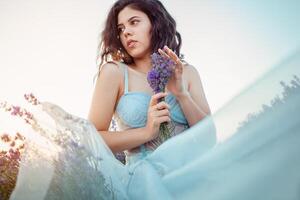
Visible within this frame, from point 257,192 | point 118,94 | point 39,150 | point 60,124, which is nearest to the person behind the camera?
point 257,192

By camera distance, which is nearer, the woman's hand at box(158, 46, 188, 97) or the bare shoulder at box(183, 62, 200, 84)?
the woman's hand at box(158, 46, 188, 97)

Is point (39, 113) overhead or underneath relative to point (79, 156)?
overhead

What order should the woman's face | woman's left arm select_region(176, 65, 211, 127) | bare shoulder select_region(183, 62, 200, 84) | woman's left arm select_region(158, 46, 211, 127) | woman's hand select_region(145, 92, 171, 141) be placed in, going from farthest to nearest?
1. bare shoulder select_region(183, 62, 200, 84)
2. the woman's face
3. woman's left arm select_region(176, 65, 211, 127)
4. woman's left arm select_region(158, 46, 211, 127)
5. woman's hand select_region(145, 92, 171, 141)

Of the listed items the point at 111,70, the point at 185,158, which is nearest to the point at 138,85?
the point at 111,70

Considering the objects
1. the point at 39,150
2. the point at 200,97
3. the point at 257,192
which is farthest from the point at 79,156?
the point at 200,97

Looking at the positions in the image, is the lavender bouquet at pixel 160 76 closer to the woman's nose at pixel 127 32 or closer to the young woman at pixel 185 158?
the young woman at pixel 185 158

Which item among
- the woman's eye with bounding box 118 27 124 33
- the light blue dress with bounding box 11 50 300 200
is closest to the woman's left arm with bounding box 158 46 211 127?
the woman's eye with bounding box 118 27 124 33

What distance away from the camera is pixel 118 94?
2.64m

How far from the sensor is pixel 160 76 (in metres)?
2.18

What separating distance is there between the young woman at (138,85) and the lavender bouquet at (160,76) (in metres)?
0.03

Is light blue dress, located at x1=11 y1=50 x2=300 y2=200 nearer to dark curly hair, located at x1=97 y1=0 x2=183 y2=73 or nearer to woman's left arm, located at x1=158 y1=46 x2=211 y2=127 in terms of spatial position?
woman's left arm, located at x1=158 y1=46 x2=211 y2=127

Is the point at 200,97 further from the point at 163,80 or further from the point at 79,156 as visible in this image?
the point at 79,156

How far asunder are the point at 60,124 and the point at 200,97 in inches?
55.7

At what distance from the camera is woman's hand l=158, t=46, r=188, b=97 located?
2.18 m
